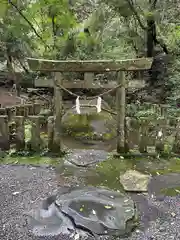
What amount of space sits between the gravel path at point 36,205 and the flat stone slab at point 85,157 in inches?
23.9

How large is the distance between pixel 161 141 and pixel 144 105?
197 inches

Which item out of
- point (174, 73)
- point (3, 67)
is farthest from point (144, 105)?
point (3, 67)

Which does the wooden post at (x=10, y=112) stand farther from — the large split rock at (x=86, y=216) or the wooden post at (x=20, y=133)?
the large split rock at (x=86, y=216)

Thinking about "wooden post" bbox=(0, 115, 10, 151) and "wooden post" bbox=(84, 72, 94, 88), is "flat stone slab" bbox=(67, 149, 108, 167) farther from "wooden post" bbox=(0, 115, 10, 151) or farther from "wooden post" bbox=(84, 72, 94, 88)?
"wooden post" bbox=(84, 72, 94, 88)

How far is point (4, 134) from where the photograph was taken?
227 inches

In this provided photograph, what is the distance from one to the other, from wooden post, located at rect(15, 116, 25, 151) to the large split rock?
2075 mm

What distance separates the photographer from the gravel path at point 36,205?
3384mm

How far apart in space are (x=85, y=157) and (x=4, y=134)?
183cm

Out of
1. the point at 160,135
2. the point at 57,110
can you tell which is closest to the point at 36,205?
the point at 57,110

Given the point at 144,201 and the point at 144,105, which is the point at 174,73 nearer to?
the point at 144,105

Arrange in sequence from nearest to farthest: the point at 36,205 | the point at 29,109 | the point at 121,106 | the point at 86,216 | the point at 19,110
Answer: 1. the point at 86,216
2. the point at 36,205
3. the point at 121,106
4. the point at 19,110
5. the point at 29,109

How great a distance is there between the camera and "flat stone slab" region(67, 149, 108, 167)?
5.51 m

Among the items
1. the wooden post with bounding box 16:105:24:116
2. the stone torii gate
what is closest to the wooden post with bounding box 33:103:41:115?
the wooden post with bounding box 16:105:24:116

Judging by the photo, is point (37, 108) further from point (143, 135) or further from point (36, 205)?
point (36, 205)
